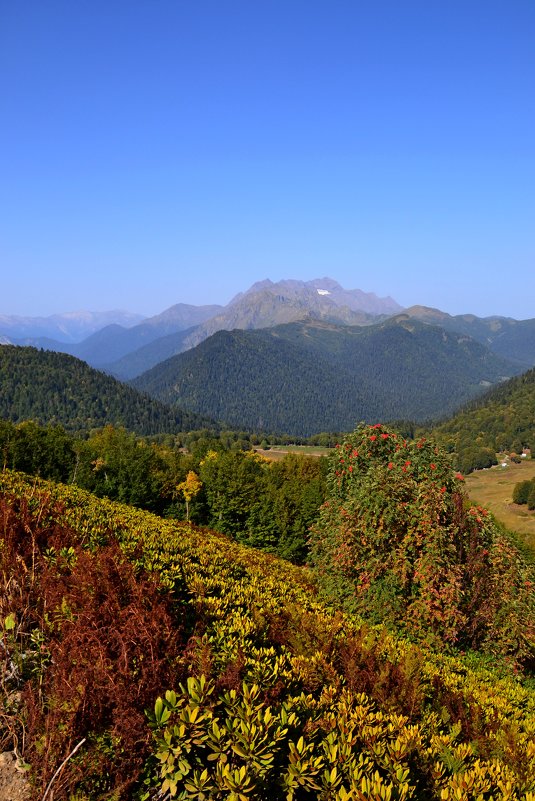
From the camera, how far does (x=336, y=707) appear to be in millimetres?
5961

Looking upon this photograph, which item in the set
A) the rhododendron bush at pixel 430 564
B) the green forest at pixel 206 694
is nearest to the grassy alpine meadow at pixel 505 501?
the rhododendron bush at pixel 430 564

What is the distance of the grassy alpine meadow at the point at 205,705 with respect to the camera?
4.23 meters

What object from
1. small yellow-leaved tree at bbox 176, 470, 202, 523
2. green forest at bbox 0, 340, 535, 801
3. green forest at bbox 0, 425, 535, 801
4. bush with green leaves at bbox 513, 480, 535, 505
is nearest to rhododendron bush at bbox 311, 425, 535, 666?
green forest at bbox 0, 340, 535, 801

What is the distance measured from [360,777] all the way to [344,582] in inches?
550

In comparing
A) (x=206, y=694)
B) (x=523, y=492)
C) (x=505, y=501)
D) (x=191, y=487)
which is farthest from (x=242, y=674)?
(x=505, y=501)

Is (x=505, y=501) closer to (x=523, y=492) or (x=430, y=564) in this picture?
(x=523, y=492)

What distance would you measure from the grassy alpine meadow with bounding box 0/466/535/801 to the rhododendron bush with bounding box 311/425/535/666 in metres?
6.32

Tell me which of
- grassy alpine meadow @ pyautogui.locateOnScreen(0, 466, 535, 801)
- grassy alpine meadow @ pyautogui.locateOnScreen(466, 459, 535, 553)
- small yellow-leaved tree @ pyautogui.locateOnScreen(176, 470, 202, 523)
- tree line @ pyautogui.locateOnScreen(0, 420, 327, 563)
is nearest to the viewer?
grassy alpine meadow @ pyautogui.locateOnScreen(0, 466, 535, 801)

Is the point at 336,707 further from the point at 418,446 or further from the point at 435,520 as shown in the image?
the point at 418,446

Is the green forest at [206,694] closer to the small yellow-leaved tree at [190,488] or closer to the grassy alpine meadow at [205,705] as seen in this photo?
the grassy alpine meadow at [205,705]

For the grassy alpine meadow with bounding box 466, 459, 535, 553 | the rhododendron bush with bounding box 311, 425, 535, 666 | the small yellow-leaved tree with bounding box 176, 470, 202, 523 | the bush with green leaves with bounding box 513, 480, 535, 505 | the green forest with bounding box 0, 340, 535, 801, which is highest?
the green forest with bounding box 0, 340, 535, 801

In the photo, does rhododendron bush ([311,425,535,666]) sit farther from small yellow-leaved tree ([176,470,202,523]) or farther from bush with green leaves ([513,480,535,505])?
bush with green leaves ([513,480,535,505])

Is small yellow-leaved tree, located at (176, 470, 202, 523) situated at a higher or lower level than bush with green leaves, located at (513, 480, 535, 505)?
higher

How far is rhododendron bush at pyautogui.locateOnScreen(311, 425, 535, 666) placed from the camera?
49.5 ft
